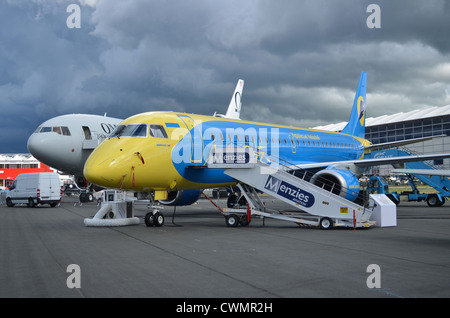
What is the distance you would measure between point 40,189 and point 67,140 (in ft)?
26.3

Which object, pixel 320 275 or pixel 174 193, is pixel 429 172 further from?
pixel 174 193

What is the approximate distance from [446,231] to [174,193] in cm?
1004

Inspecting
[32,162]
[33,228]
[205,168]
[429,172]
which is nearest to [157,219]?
[205,168]

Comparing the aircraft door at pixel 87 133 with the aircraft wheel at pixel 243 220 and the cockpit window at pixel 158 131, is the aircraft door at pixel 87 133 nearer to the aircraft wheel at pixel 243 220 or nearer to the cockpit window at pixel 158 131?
the cockpit window at pixel 158 131

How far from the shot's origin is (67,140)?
23812 mm

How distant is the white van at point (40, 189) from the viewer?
30.0 m

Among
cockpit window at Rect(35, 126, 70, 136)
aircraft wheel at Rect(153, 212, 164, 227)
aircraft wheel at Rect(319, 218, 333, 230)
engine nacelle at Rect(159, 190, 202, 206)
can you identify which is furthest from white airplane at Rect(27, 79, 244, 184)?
aircraft wheel at Rect(319, 218, 333, 230)

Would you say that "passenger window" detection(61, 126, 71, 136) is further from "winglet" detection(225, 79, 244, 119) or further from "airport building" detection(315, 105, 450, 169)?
"airport building" detection(315, 105, 450, 169)

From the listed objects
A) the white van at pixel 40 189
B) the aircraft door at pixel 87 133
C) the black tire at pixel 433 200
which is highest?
the aircraft door at pixel 87 133

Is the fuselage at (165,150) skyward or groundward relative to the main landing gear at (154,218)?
skyward

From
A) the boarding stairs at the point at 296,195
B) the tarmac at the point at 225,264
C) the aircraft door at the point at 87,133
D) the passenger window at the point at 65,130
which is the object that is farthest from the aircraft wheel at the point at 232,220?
the passenger window at the point at 65,130

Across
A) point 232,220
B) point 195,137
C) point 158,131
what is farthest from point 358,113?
point 158,131

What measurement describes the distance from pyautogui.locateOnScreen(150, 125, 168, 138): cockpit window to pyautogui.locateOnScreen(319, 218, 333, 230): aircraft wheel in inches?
232

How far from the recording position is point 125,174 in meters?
13.0
